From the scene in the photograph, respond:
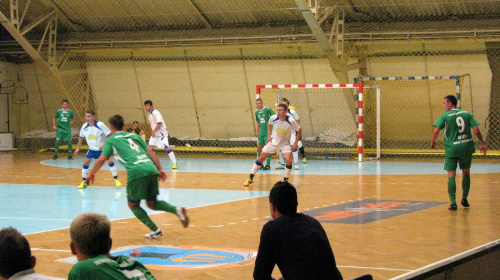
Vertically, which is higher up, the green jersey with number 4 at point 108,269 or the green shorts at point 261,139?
the green jersey with number 4 at point 108,269

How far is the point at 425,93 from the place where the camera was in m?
24.9

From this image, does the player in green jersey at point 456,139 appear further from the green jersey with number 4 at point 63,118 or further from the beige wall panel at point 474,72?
Result: the green jersey with number 4 at point 63,118

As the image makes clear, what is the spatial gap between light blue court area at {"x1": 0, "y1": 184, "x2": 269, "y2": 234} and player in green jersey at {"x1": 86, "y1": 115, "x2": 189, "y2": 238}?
70.0 inches

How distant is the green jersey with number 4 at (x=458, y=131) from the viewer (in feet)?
40.1

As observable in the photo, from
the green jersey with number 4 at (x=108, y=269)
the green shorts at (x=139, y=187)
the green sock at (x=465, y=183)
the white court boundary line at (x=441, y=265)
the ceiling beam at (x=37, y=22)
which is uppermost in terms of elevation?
the ceiling beam at (x=37, y=22)

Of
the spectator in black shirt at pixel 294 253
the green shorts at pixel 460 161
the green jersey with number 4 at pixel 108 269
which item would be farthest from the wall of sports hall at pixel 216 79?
the green jersey with number 4 at pixel 108 269

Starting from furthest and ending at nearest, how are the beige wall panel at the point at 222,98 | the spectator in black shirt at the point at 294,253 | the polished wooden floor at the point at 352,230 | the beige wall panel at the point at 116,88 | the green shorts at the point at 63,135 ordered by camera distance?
the beige wall panel at the point at 116,88
the beige wall panel at the point at 222,98
the green shorts at the point at 63,135
the polished wooden floor at the point at 352,230
the spectator in black shirt at the point at 294,253

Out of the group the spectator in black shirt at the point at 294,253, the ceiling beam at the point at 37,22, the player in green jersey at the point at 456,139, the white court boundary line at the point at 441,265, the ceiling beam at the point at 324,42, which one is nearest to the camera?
the white court boundary line at the point at 441,265

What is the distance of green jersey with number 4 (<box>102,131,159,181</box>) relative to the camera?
9.73 m

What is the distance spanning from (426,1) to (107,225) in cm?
2078

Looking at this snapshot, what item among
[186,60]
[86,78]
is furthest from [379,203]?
[86,78]

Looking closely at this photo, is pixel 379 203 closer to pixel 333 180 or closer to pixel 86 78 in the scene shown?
pixel 333 180

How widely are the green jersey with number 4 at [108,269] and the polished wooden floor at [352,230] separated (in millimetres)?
3625

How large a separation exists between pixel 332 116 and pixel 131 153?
1695cm
